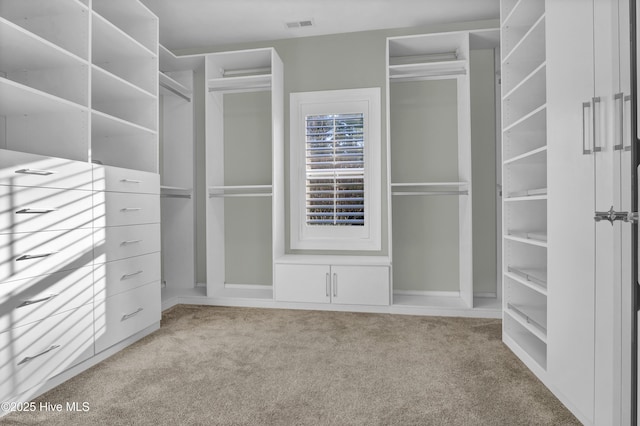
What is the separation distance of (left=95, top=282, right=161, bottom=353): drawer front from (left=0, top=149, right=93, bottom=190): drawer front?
743 mm

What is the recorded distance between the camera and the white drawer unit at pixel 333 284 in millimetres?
3334

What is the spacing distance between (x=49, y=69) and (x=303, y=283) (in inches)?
95.5

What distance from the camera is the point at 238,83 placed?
3732mm

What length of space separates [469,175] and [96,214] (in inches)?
112

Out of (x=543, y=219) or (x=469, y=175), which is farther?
(x=469, y=175)

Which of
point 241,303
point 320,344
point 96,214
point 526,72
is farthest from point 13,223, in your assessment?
point 526,72

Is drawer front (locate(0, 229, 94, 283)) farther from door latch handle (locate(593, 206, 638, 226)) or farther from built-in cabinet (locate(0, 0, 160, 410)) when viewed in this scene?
door latch handle (locate(593, 206, 638, 226))

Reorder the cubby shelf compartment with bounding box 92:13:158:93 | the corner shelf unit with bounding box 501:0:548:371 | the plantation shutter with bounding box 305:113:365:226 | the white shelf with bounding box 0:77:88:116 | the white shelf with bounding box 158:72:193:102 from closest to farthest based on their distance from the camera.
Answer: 1. the white shelf with bounding box 0:77:88:116
2. the corner shelf unit with bounding box 501:0:548:371
3. the cubby shelf compartment with bounding box 92:13:158:93
4. the white shelf with bounding box 158:72:193:102
5. the plantation shutter with bounding box 305:113:365:226

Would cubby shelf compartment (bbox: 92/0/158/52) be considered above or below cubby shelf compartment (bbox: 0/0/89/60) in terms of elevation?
above

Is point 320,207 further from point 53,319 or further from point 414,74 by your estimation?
point 53,319

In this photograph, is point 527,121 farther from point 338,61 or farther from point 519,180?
point 338,61

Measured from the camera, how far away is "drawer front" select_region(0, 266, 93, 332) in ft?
5.57

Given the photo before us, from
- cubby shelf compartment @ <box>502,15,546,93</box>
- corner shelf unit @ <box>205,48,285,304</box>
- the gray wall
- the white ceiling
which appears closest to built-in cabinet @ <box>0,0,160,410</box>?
the white ceiling

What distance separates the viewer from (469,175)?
10.8ft
